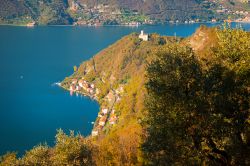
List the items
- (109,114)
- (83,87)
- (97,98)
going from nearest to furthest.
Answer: (109,114) < (97,98) < (83,87)

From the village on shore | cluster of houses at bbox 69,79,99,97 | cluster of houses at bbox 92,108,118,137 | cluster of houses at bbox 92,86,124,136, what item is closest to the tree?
the village on shore

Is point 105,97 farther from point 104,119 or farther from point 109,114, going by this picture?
point 104,119

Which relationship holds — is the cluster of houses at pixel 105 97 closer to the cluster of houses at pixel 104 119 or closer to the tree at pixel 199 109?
the cluster of houses at pixel 104 119

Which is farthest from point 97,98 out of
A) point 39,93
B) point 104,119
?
point 104,119

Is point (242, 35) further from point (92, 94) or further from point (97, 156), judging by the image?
point (92, 94)

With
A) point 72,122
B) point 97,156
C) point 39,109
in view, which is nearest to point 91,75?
point 39,109

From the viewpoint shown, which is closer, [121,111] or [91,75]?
[121,111]

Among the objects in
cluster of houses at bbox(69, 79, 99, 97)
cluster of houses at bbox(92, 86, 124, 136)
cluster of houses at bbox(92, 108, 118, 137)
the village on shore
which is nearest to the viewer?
cluster of houses at bbox(92, 108, 118, 137)

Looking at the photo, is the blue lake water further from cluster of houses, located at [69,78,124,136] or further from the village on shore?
cluster of houses, located at [69,78,124,136]
